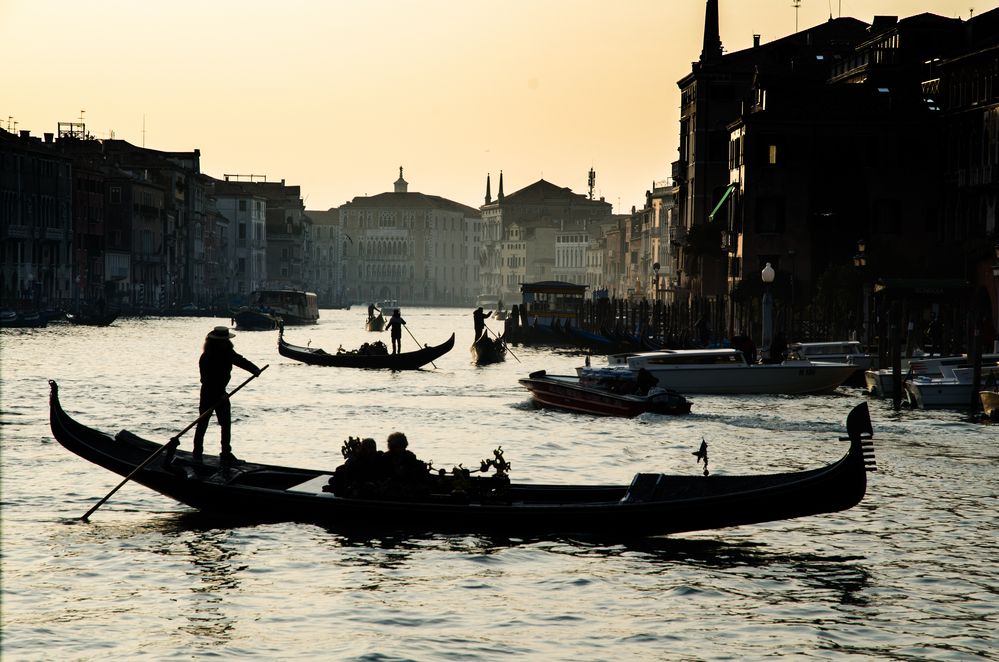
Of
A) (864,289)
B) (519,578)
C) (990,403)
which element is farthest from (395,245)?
(519,578)

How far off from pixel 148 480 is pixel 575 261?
145m

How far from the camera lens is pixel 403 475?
570 inches

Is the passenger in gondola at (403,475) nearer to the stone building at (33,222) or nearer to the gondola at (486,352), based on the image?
the gondola at (486,352)

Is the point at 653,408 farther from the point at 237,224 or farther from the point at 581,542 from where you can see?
the point at 237,224

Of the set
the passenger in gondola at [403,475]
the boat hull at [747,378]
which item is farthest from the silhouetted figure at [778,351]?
the passenger in gondola at [403,475]

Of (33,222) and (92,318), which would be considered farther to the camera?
(33,222)

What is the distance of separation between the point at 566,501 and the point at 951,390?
17.2 meters

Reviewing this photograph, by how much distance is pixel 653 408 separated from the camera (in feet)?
92.6

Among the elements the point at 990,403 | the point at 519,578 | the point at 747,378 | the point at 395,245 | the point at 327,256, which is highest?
the point at 395,245

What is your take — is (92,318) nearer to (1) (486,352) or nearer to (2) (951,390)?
(1) (486,352)

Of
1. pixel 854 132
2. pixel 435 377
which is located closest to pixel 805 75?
pixel 854 132

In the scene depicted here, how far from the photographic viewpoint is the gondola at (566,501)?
13492 millimetres

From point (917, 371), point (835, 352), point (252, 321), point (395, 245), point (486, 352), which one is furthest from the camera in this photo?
point (395, 245)

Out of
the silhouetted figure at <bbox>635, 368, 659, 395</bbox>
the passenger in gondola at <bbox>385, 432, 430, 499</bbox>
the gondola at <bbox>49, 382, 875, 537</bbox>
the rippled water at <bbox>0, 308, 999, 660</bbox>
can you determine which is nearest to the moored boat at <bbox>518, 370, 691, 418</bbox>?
the silhouetted figure at <bbox>635, 368, 659, 395</bbox>
